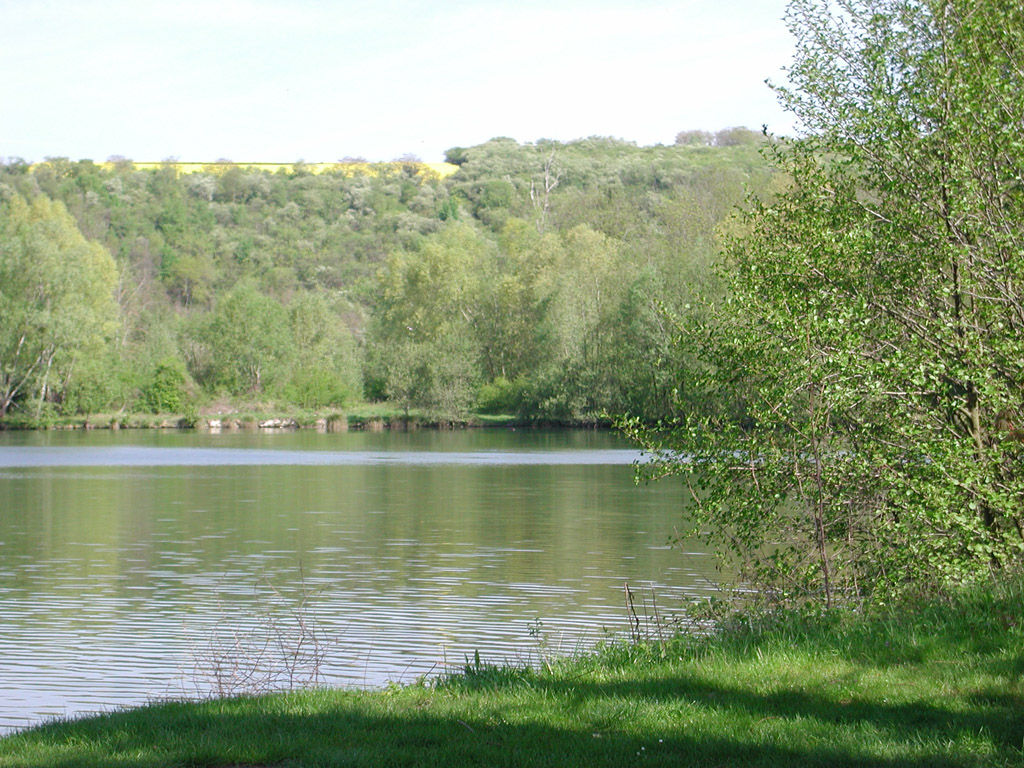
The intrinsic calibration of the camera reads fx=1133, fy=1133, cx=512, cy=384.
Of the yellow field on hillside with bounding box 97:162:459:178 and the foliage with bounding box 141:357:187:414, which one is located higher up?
the yellow field on hillside with bounding box 97:162:459:178

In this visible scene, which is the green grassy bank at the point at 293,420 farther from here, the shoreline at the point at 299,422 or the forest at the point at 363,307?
the forest at the point at 363,307

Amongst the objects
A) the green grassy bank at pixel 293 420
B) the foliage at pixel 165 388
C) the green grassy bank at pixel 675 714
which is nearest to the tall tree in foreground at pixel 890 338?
the green grassy bank at pixel 675 714

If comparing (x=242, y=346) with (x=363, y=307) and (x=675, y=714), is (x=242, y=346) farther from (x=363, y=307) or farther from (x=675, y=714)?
(x=675, y=714)

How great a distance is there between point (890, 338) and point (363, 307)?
10550 centimetres

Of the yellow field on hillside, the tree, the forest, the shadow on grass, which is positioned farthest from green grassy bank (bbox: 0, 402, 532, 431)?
the yellow field on hillside

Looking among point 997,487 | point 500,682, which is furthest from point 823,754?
point 997,487

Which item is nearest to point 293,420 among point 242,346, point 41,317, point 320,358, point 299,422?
point 299,422

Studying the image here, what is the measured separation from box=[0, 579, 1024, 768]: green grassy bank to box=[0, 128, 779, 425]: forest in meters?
36.1

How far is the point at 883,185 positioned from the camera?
12.8m

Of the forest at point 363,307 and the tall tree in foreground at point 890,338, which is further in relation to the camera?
the forest at point 363,307

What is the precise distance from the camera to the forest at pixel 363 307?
70.3 metres

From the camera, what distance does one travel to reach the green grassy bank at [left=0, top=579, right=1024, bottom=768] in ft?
19.5

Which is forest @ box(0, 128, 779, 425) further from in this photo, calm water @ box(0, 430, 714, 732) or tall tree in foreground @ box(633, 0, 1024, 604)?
tall tree in foreground @ box(633, 0, 1024, 604)

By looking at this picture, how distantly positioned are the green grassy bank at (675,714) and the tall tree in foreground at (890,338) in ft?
7.84
